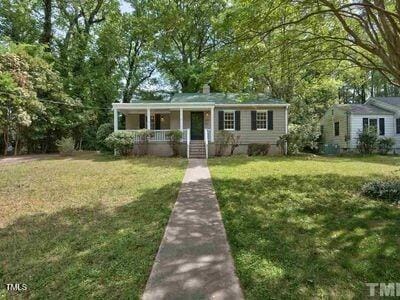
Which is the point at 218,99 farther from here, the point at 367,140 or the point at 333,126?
the point at 333,126

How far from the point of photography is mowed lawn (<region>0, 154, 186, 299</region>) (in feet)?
12.8

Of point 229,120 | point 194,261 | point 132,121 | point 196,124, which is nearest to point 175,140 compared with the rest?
point 196,124

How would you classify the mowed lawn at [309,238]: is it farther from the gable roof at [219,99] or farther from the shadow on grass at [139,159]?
the gable roof at [219,99]

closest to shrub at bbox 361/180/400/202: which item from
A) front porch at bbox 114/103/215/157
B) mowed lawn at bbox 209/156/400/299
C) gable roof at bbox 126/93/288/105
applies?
mowed lawn at bbox 209/156/400/299

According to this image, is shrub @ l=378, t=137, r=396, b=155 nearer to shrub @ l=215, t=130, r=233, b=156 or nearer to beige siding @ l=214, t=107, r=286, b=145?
beige siding @ l=214, t=107, r=286, b=145

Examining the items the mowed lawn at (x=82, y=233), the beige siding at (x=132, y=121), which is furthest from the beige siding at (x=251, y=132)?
the mowed lawn at (x=82, y=233)

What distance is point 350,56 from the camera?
39.4 feet

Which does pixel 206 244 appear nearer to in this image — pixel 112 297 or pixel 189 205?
pixel 112 297

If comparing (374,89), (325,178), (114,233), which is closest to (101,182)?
(114,233)

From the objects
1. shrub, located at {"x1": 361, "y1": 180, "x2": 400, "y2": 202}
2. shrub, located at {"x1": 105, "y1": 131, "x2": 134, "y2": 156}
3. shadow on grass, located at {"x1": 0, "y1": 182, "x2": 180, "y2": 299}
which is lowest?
shadow on grass, located at {"x1": 0, "y1": 182, "x2": 180, "y2": 299}

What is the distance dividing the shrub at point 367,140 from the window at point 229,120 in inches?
349

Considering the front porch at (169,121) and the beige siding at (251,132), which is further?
the beige siding at (251,132)

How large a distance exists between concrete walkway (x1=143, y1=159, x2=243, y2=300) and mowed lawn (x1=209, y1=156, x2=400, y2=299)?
19 cm

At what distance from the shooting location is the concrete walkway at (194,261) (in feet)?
11.7
